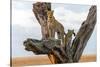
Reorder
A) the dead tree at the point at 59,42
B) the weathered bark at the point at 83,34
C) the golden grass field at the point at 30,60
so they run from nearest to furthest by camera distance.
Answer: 1. the golden grass field at the point at 30,60
2. the dead tree at the point at 59,42
3. the weathered bark at the point at 83,34

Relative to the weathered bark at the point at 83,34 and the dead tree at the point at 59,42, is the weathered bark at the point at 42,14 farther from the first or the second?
the weathered bark at the point at 83,34

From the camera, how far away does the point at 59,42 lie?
232cm

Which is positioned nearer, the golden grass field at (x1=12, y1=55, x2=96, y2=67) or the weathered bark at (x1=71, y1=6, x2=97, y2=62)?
the golden grass field at (x1=12, y1=55, x2=96, y2=67)

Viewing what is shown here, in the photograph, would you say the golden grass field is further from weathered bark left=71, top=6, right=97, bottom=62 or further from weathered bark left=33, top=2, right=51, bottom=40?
weathered bark left=71, top=6, right=97, bottom=62

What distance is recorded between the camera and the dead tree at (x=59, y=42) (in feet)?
7.34

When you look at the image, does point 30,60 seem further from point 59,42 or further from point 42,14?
point 42,14

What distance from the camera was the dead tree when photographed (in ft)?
7.34

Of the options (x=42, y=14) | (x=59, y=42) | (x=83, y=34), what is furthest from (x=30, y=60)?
(x=83, y=34)

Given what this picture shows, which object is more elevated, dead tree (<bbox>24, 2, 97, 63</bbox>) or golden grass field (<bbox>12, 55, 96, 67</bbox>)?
dead tree (<bbox>24, 2, 97, 63</bbox>)

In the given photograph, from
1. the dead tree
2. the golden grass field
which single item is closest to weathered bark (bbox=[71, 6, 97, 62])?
the dead tree

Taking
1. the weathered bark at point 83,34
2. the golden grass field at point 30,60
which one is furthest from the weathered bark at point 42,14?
the weathered bark at point 83,34

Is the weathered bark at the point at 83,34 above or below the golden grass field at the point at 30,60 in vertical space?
above

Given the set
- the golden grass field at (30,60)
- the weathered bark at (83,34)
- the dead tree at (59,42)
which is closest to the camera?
the golden grass field at (30,60)
